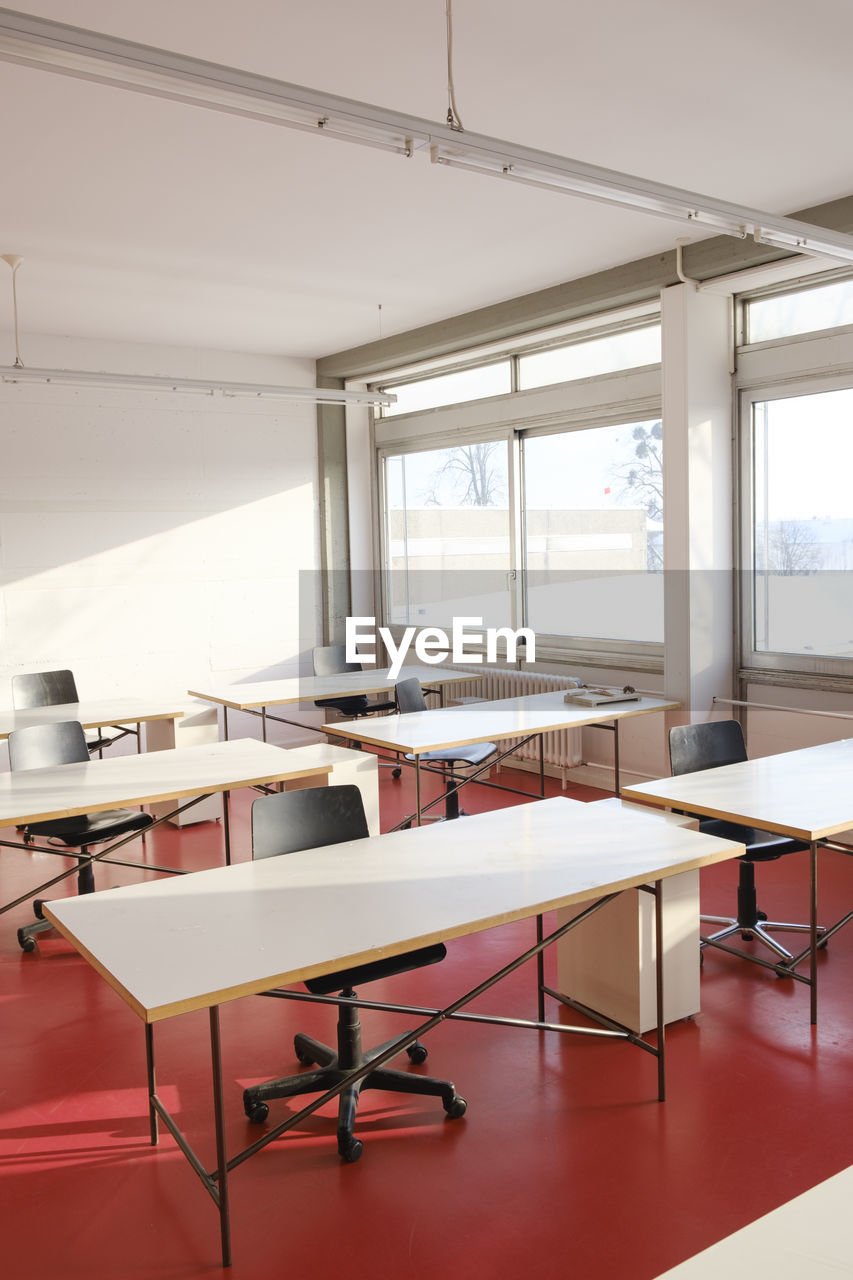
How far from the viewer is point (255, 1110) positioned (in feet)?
9.59

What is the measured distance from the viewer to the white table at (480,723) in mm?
4875

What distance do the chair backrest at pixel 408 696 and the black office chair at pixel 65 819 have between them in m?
1.73

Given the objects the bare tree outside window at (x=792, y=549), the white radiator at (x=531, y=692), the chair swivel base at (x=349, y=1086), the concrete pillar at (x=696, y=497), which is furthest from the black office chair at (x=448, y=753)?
the chair swivel base at (x=349, y=1086)

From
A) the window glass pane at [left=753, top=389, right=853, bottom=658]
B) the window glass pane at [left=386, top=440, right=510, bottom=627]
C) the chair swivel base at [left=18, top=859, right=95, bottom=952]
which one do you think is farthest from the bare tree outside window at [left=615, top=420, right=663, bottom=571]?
the chair swivel base at [left=18, top=859, right=95, bottom=952]

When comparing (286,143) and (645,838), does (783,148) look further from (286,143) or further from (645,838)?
(645,838)

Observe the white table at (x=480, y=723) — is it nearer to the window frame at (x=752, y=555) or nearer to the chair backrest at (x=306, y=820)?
the window frame at (x=752, y=555)

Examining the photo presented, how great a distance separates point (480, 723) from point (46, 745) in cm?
214

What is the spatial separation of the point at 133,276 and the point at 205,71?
3.89 meters

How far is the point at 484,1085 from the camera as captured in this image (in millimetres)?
3150

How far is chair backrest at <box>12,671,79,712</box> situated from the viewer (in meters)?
6.27

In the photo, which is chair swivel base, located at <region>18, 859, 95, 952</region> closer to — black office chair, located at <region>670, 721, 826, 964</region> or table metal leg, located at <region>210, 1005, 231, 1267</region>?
table metal leg, located at <region>210, 1005, 231, 1267</region>

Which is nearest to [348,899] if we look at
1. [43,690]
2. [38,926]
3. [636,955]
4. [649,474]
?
[636,955]

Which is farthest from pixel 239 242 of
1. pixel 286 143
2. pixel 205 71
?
pixel 205 71

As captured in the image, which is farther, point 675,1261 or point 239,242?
point 239,242
